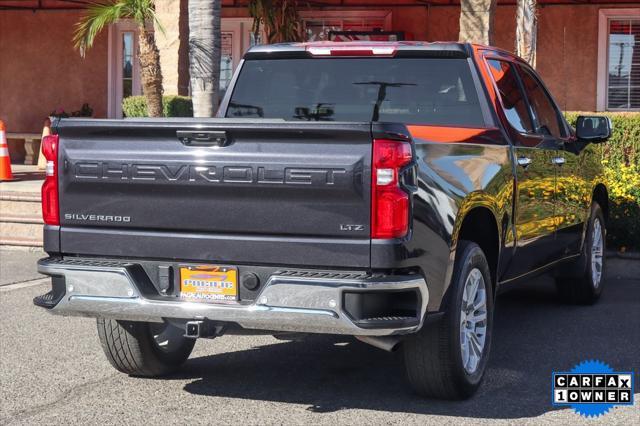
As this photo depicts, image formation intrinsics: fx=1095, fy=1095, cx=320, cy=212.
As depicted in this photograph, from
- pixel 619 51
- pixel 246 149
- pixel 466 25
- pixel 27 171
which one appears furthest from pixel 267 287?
pixel 619 51

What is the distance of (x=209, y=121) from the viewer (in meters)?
5.23

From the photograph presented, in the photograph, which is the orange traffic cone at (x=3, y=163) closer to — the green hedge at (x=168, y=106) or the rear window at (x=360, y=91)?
the green hedge at (x=168, y=106)

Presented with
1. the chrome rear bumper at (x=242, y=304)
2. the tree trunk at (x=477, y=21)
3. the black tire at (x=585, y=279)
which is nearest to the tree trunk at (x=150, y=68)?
the tree trunk at (x=477, y=21)

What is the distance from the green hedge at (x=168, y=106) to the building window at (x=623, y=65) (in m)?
7.29

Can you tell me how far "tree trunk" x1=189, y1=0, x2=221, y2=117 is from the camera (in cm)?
1176

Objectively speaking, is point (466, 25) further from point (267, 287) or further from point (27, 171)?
point (267, 287)

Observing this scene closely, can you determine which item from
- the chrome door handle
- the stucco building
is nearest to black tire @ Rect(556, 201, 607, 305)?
the chrome door handle

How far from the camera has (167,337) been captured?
6352 millimetres

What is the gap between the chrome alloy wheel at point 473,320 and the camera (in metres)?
5.79

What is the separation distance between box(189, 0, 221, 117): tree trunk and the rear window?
15.6 feet

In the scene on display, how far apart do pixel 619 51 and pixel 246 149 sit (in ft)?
48.2

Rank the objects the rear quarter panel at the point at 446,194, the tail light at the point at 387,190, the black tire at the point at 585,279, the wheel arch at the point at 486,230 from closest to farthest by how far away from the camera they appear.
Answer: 1. the tail light at the point at 387,190
2. the rear quarter panel at the point at 446,194
3. the wheel arch at the point at 486,230
4. the black tire at the point at 585,279

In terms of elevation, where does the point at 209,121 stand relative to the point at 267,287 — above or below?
above

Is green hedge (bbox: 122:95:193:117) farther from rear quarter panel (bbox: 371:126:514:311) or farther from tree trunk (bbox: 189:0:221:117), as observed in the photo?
rear quarter panel (bbox: 371:126:514:311)
